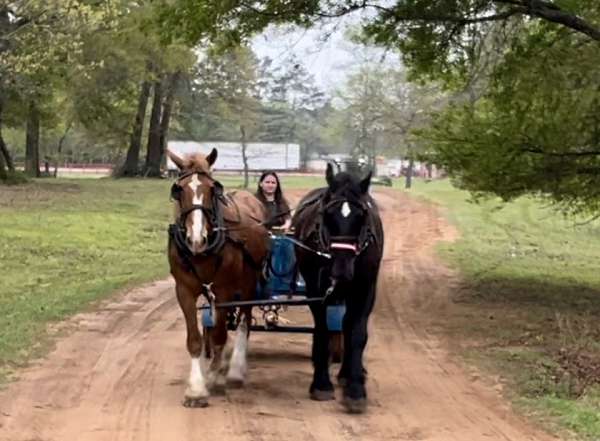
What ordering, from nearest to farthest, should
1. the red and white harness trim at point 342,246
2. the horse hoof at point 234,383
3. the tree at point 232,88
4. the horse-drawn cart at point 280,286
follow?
1. the red and white harness trim at point 342,246
2. the horse hoof at point 234,383
3. the horse-drawn cart at point 280,286
4. the tree at point 232,88

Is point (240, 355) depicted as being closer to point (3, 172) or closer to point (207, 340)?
point (207, 340)

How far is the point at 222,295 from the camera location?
31.3ft

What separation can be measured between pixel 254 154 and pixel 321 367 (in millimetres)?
62951

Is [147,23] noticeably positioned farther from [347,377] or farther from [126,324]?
[347,377]

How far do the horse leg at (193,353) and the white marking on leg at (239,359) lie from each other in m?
0.66

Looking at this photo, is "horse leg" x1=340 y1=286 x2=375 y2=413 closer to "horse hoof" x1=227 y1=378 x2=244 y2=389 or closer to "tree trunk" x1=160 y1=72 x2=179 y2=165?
"horse hoof" x1=227 y1=378 x2=244 y2=389

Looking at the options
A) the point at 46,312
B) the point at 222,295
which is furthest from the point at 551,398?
the point at 46,312

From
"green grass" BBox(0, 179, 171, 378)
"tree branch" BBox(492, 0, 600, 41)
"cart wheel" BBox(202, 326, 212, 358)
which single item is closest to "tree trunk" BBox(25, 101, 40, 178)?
"green grass" BBox(0, 179, 171, 378)

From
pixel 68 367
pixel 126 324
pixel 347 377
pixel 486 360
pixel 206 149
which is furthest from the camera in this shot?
pixel 206 149

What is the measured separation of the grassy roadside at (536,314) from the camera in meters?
9.65

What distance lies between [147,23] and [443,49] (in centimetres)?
470

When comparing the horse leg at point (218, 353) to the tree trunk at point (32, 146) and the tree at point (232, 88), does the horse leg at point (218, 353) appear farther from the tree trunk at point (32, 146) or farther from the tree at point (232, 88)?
the tree at point (232, 88)

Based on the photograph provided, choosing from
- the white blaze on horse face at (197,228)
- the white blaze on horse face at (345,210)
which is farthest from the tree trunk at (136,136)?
the white blaze on horse face at (345,210)

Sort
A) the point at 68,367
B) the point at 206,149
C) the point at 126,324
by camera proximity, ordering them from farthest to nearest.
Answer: the point at 206,149, the point at 126,324, the point at 68,367
